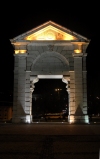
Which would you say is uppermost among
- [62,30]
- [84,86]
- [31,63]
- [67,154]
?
[62,30]

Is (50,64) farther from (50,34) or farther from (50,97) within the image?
(50,97)

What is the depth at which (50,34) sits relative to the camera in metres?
34.0

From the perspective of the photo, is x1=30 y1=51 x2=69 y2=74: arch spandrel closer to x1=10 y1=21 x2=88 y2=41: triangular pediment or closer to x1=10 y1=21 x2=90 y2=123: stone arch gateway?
x1=10 y1=21 x2=90 y2=123: stone arch gateway

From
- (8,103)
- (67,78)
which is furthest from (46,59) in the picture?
(8,103)

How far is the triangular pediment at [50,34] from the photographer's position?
33.4m

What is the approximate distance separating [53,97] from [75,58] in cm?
4098

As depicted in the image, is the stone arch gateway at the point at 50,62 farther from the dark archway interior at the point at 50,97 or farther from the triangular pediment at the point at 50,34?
the dark archway interior at the point at 50,97

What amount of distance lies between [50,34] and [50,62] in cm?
383

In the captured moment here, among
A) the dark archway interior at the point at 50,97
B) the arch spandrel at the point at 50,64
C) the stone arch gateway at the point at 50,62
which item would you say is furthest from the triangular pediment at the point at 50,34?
the dark archway interior at the point at 50,97

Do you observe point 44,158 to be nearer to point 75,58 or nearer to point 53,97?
point 75,58

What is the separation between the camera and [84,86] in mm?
33281

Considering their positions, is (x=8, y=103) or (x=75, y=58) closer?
(x=75, y=58)

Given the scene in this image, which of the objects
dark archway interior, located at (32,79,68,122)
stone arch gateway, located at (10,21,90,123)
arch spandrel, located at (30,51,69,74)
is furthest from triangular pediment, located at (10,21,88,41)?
dark archway interior, located at (32,79,68,122)

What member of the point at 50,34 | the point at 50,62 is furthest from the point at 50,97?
the point at 50,34
